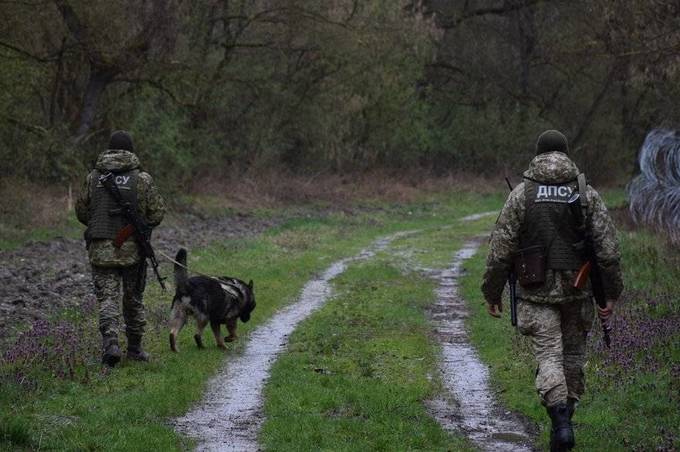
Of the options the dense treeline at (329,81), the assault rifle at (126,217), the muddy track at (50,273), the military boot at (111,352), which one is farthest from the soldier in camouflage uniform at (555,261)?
the dense treeline at (329,81)

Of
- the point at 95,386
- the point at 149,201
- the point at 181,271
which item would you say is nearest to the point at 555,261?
the point at 95,386

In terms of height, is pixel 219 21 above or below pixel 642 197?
above

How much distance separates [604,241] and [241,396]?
170 inches

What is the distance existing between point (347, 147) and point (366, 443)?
1426 inches

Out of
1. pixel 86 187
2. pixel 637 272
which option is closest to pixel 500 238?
pixel 86 187

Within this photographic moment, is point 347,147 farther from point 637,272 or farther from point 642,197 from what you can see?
point 637,272

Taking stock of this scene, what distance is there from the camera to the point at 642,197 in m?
24.9

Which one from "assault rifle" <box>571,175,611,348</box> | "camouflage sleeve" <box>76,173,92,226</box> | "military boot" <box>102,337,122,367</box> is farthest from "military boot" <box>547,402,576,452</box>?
"camouflage sleeve" <box>76,173,92,226</box>

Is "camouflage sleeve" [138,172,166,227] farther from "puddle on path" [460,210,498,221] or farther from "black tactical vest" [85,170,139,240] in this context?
"puddle on path" [460,210,498,221]

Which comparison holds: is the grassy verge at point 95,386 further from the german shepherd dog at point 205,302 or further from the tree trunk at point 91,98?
the tree trunk at point 91,98

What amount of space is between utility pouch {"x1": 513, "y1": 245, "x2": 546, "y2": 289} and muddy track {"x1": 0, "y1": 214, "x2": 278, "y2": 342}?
6.97 meters

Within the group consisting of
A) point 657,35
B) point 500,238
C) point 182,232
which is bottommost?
point 182,232

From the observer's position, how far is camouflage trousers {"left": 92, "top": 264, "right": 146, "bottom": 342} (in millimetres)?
11320

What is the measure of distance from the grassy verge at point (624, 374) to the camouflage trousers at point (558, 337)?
2.10ft
